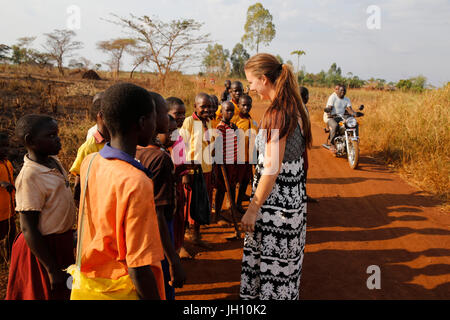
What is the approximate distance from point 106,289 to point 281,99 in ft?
4.62

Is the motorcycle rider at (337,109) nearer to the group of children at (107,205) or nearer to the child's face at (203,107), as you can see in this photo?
the child's face at (203,107)

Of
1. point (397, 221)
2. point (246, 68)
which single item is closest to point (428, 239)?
point (397, 221)

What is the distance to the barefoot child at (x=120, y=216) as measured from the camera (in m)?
1.08

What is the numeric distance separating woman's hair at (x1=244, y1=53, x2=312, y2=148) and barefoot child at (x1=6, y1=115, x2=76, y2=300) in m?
1.31

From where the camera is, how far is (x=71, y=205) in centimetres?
184

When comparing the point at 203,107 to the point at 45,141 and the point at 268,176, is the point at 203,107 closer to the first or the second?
the point at 268,176

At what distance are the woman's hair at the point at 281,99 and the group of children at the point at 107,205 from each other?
66 centimetres

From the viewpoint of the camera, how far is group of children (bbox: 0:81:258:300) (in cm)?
110

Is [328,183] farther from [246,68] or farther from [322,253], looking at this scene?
[246,68]

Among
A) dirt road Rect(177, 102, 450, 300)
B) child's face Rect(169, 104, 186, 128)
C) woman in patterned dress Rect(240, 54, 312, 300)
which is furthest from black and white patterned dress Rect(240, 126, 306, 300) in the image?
child's face Rect(169, 104, 186, 128)

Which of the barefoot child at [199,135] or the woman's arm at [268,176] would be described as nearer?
the woman's arm at [268,176]

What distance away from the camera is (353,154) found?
20.9 ft

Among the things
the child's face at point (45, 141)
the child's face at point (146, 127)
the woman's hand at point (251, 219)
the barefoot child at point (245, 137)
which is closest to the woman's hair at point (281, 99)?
the woman's hand at point (251, 219)

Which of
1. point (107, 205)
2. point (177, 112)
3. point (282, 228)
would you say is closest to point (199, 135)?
point (177, 112)
